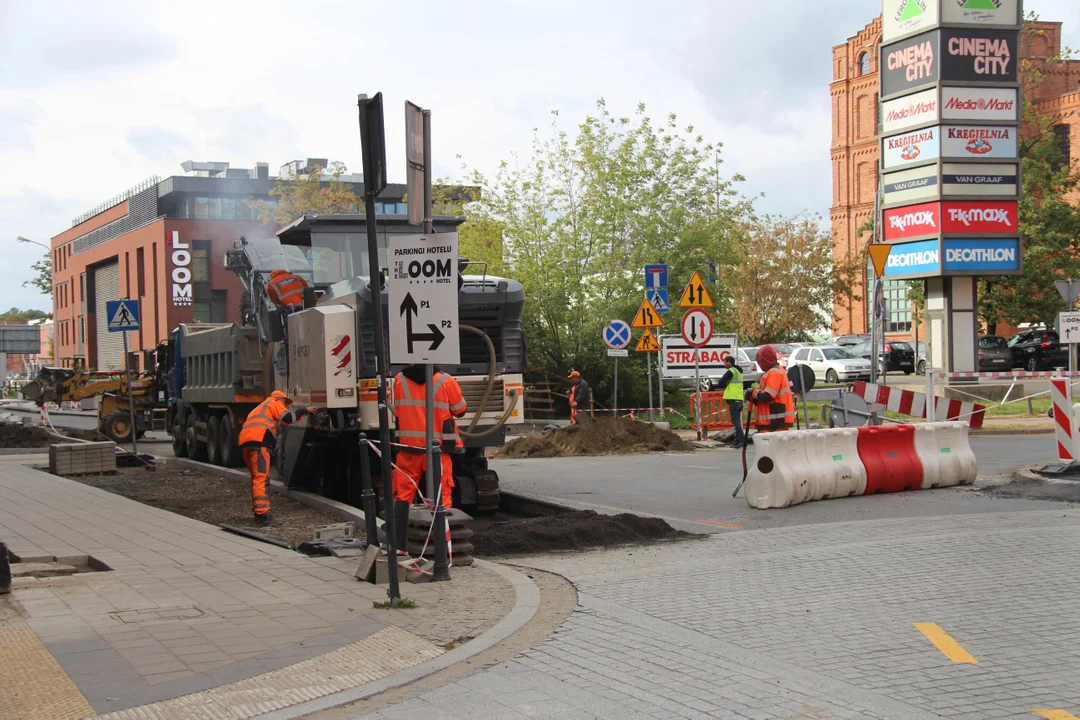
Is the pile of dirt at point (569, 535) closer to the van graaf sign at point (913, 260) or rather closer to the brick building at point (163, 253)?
the van graaf sign at point (913, 260)

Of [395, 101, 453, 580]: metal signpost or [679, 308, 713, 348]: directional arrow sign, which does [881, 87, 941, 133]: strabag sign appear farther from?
[395, 101, 453, 580]: metal signpost

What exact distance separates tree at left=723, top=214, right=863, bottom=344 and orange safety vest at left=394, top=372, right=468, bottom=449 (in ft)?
169

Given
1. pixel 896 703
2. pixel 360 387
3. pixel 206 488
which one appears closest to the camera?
pixel 896 703

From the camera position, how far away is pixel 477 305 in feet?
44.4

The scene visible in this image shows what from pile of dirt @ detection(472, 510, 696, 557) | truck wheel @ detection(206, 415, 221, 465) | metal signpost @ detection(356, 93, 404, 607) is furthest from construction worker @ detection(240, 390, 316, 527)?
truck wheel @ detection(206, 415, 221, 465)

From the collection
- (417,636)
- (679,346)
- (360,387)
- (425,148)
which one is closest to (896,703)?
(417,636)

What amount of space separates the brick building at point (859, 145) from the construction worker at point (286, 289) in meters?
51.0

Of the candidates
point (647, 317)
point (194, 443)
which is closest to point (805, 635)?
point (194, 443)

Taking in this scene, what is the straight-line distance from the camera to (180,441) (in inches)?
890

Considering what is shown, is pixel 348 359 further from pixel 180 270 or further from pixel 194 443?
pixel 180 270

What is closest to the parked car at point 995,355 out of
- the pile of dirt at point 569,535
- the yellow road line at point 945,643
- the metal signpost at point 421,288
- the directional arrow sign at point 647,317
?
the directional arrow sign at point 647,317

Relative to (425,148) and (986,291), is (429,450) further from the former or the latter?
(986,291)

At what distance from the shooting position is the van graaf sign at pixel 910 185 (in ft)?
99.6

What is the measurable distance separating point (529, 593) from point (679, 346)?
18128 mm
